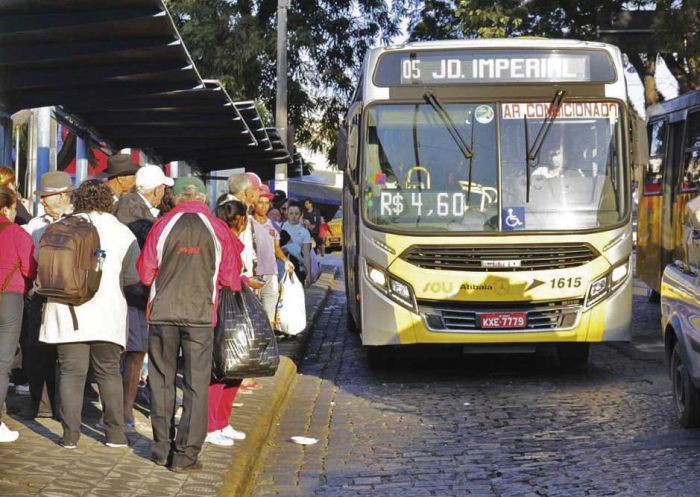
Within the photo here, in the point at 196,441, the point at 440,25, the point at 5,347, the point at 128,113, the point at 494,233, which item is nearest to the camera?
the point at 196,441

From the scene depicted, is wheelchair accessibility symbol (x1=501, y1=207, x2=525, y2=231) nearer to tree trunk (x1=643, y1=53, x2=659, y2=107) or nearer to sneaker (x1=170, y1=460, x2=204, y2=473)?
sneaker (x1=170, y1=460, x2=204, y2=473)

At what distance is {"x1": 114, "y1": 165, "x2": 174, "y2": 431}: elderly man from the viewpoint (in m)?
8.97

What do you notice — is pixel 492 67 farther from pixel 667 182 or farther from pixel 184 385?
pixel 667 182

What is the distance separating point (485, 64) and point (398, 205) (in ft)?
5.10

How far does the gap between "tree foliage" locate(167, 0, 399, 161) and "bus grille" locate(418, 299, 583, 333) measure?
26.0 m

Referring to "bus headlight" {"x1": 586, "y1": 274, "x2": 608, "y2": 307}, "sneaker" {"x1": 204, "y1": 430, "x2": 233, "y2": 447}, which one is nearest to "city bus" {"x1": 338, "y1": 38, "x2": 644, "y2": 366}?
"bus headlight" {"x1": 586, "y1": 274, "x2": 608, "y2": 307}

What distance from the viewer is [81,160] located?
49.6 ft

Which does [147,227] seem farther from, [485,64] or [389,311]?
[485,64]

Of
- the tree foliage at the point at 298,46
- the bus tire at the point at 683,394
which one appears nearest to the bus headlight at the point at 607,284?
the bus tire at the point at 683,394

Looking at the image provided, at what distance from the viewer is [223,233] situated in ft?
25.9

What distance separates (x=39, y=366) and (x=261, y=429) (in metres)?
1.60

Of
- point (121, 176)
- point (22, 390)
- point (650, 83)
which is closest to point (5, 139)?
point (22, 390)

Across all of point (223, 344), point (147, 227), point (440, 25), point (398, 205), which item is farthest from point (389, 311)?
point (440, 25)

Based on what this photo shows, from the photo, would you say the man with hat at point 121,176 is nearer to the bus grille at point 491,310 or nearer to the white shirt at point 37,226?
the white shirt at point 37,226
